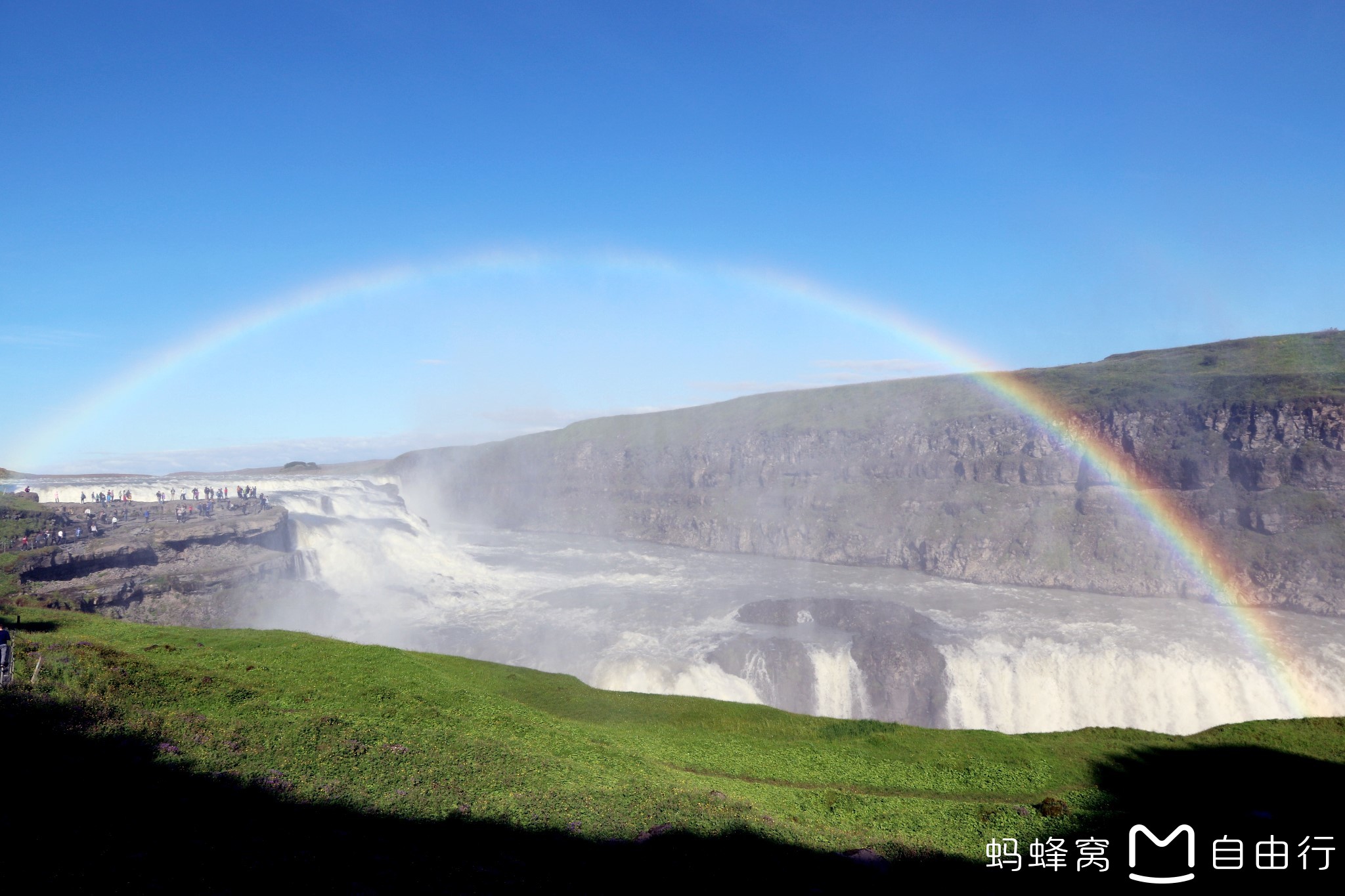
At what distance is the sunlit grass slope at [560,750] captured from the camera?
50.0 feet

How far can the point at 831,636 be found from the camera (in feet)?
218

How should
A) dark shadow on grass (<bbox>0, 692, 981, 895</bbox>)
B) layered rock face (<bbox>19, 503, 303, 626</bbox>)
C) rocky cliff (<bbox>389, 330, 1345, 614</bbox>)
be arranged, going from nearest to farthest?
1. dark shadow on grass (<bbox>0, 692, 981, 895</bbox>)
2. layered rock face (<bbox>19, 503, 303, 626</bbox>)
3. rocky cliff (<bbox>389, 330, 1345, 614</bbox>)

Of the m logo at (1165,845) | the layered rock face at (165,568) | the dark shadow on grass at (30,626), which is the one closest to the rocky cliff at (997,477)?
the layered rock face at (165,568)

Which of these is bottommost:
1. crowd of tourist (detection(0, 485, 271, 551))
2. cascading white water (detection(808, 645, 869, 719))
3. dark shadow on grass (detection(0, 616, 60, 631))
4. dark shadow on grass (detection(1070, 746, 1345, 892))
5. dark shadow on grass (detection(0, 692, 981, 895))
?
cascading white water (detection(808, 645, 869, 719))

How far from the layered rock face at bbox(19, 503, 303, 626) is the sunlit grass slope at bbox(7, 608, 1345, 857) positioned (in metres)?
15.3

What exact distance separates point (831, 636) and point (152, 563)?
55535 mm

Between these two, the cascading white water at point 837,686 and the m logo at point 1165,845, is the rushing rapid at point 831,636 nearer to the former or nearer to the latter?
the cascading white water at point 837,686

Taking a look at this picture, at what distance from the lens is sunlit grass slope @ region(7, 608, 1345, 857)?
15242 mm

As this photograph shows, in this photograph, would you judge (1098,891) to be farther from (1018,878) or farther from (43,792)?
(43,792)

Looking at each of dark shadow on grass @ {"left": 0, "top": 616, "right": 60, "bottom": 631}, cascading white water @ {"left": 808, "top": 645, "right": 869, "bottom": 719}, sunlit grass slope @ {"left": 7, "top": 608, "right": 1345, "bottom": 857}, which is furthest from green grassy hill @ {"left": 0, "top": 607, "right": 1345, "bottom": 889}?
cascading white water @ {"left": 808, "top": 645, "right": 869, "bottom": 719}

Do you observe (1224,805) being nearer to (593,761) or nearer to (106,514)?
(593,761)

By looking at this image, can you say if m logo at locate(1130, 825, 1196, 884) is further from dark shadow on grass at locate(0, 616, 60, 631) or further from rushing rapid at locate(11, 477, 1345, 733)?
rushing rapid at locate(11, 477, 1345, 733)

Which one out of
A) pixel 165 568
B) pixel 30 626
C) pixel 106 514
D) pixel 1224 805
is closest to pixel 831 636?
pixel 1224 805

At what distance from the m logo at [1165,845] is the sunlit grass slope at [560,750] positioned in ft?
4.38
